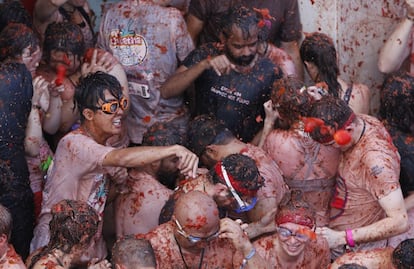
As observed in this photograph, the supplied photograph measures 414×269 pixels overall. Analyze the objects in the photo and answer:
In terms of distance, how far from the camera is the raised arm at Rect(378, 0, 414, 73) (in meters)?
8.54

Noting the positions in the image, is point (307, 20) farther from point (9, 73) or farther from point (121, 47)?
point (9, 73)

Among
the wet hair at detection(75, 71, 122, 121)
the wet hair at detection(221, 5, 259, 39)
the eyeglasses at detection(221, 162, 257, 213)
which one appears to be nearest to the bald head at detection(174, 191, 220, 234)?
the eyeglasses at detection(221, 162, 257, 213)

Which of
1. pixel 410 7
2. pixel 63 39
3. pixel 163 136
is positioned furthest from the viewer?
pixel 410 7

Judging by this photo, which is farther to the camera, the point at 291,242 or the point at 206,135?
the point at 206,135

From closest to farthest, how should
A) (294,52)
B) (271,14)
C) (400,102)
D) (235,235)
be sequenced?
1. (235,235)
2. (400,102)
3. (271,14)
4. (294,52)

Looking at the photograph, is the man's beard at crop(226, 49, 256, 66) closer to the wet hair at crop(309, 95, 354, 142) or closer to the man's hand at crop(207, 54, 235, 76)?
the man's hand at crop(207, 54, 235, 76)

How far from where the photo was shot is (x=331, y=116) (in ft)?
23.4

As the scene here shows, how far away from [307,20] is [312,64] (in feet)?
3.62

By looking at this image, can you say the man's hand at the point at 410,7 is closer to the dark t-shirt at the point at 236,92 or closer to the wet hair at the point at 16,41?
the dark t-shirt at the point at 236,92

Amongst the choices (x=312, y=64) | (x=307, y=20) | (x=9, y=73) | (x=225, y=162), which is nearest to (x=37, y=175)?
(x=9, y=73)

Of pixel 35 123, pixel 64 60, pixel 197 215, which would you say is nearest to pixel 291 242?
pixel 197 215

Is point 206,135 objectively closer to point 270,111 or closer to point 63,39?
point 270,111

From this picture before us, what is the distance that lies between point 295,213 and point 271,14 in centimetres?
239

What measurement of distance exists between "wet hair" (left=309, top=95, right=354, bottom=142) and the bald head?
998 millimetres
